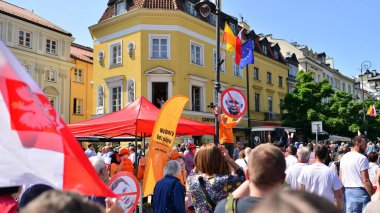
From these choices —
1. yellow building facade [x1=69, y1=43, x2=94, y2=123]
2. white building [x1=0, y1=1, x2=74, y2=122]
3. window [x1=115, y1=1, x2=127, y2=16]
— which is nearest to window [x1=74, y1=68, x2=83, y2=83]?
yellow building facade [x1=69, y1=43, x2=94, y2=123]

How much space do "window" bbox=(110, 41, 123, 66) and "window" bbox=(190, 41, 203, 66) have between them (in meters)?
5.34

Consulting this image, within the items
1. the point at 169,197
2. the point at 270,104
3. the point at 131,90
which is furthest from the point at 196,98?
the point at 169,197

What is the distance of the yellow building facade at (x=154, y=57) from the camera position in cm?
2691

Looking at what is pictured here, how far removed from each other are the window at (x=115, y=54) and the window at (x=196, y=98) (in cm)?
587

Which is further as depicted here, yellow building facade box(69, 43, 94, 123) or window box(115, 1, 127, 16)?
yellow building facade box(69, 43, 94, 123)

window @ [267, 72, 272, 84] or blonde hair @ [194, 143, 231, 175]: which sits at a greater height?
window @ [267, 72, 272, 84]

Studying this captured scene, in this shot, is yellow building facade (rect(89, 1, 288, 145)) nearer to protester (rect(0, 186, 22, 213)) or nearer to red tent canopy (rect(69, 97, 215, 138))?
red tent canopy (rect(69, 97, 215, 138))

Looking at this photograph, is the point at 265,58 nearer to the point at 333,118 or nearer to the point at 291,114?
the point at 291,114

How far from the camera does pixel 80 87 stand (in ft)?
129

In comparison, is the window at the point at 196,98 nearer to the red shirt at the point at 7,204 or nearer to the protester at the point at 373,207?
the red shirt at the point at 7,204

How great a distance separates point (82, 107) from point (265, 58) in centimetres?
1929

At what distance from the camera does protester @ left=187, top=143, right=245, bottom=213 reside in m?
3.99

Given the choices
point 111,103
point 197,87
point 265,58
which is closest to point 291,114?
point 265,58

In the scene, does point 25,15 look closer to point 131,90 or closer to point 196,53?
point 131,90
